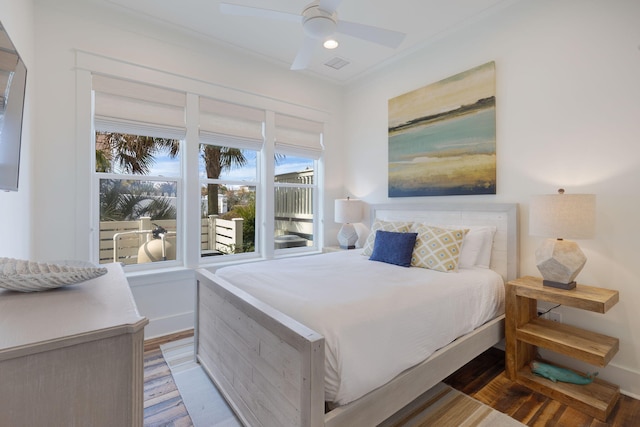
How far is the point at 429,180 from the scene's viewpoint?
10.6 ft

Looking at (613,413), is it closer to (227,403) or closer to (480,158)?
(480,158)

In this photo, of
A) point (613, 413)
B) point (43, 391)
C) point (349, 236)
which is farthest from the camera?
point (349, 236)

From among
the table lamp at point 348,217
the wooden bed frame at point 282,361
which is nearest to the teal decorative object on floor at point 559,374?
the wooden bed frame at point 282,361

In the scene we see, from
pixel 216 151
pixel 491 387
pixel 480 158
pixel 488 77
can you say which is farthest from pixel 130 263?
pixel 488 77

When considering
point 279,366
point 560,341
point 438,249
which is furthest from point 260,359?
point 560,341

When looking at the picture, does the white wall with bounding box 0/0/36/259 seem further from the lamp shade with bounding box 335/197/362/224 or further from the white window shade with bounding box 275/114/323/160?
the lamp shade with bounding box 335/197/362/224

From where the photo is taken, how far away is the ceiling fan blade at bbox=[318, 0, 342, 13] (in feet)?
6.20

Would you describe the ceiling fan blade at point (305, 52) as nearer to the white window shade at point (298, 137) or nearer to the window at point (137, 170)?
the white window shade at point (298, 137)

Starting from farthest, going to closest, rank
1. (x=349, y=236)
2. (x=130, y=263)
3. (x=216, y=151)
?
1. (x=349, y=236)
2. (x=216, y=151)
3. (x=130, y=263)

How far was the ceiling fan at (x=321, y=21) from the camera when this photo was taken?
197cm

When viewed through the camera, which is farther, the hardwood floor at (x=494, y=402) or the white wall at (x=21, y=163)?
the hardwood floor at (x=494, y=402)

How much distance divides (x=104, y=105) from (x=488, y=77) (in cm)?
343

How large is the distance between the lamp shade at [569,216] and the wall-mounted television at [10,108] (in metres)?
2.98

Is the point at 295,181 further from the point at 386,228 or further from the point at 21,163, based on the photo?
the point at 21,163
